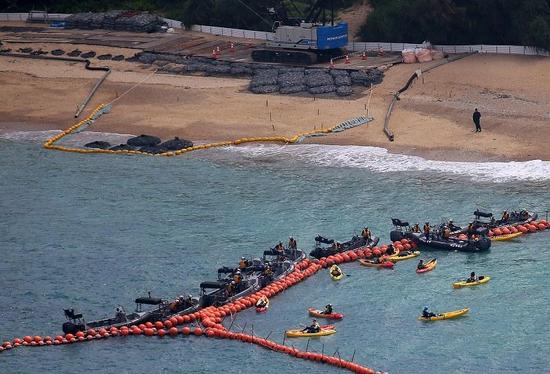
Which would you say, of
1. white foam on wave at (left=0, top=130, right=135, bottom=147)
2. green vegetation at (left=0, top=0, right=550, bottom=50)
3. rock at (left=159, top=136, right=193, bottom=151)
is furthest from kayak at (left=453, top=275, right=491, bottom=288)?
green vegetation at (left=0, top=0, right=550, bottom=50)

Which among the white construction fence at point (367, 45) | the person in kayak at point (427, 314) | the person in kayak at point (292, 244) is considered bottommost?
the person in kayak at point (427, 314)

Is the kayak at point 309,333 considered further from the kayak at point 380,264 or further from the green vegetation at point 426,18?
the green vegetation at point 426,18

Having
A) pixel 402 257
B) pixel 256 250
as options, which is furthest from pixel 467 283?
pixel 256 250

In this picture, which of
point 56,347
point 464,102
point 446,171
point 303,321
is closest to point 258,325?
point 303,321

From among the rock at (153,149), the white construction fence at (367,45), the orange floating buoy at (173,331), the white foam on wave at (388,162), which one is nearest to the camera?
the orange floating buoy at (173,331)

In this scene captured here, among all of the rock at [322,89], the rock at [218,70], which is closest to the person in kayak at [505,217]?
the rock at [322,89]

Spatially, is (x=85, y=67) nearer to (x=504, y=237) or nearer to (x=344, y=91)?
(x=344, y=91)
